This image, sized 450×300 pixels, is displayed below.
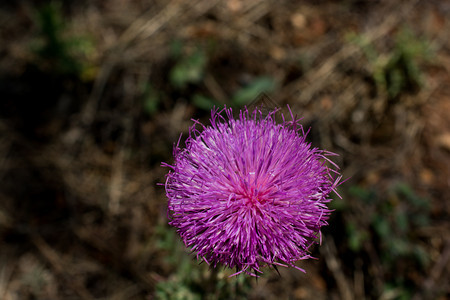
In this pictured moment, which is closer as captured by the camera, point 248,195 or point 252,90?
point 248,195

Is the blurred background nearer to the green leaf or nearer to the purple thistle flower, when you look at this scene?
the green leaf

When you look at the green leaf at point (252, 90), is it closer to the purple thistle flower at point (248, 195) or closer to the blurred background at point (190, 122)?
the blurred background at point (190, 122)

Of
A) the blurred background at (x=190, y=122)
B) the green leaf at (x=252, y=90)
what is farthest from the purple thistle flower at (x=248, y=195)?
the green leaf at (x=252, y=90)

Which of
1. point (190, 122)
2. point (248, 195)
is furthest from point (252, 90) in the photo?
point (248, 195)

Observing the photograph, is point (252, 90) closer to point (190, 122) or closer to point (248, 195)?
point (190, 122)

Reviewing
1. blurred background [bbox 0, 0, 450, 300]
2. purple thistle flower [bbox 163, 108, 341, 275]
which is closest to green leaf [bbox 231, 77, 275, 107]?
blurred background [bbox 0, 0, 450, 300]

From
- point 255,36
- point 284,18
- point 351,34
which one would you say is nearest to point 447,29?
point 351,34

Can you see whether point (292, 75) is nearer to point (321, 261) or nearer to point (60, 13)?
point (321, 261)
